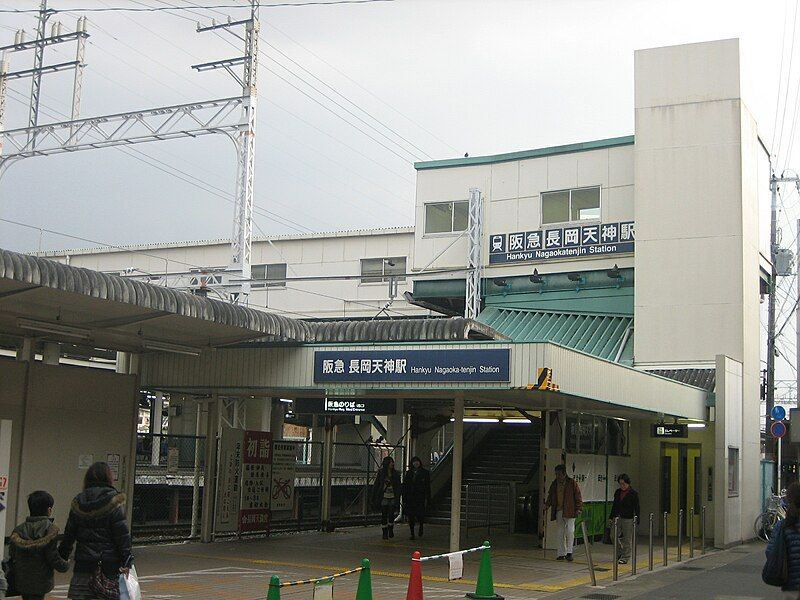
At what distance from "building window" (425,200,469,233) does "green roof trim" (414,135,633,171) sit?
1351 mm

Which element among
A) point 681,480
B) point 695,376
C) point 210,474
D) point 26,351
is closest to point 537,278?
point 695,376

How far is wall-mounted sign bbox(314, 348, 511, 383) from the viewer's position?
15.5m

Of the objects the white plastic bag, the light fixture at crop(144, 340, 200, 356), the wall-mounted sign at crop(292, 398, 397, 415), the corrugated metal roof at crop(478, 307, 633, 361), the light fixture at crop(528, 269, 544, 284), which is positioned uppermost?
the light fixture at crop(528, 269, 544, 284)

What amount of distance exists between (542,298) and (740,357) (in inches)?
283

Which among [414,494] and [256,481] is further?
[414,494]

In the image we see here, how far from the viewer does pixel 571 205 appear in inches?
1298

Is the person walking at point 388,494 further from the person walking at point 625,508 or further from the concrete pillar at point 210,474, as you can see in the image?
the person walking at point 625,508

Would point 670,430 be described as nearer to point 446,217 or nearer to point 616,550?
point 616,550

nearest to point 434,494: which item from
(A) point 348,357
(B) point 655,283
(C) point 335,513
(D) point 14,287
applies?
(C) point 335,513

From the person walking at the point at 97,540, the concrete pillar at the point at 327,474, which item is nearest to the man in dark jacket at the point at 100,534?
the person walking at the point at 97,540

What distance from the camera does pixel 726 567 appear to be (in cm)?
1967

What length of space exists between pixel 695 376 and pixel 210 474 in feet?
45.9

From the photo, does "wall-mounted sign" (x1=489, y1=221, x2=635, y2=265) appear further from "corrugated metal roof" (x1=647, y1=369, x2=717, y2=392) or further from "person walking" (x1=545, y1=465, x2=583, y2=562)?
"person walking" (x1=545, y1=465, x2=583, y2=562)

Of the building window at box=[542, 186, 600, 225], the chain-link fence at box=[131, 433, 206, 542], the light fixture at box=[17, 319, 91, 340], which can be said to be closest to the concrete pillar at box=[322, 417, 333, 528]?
the chain-link fence at box=[131, 433, 206, 542]
